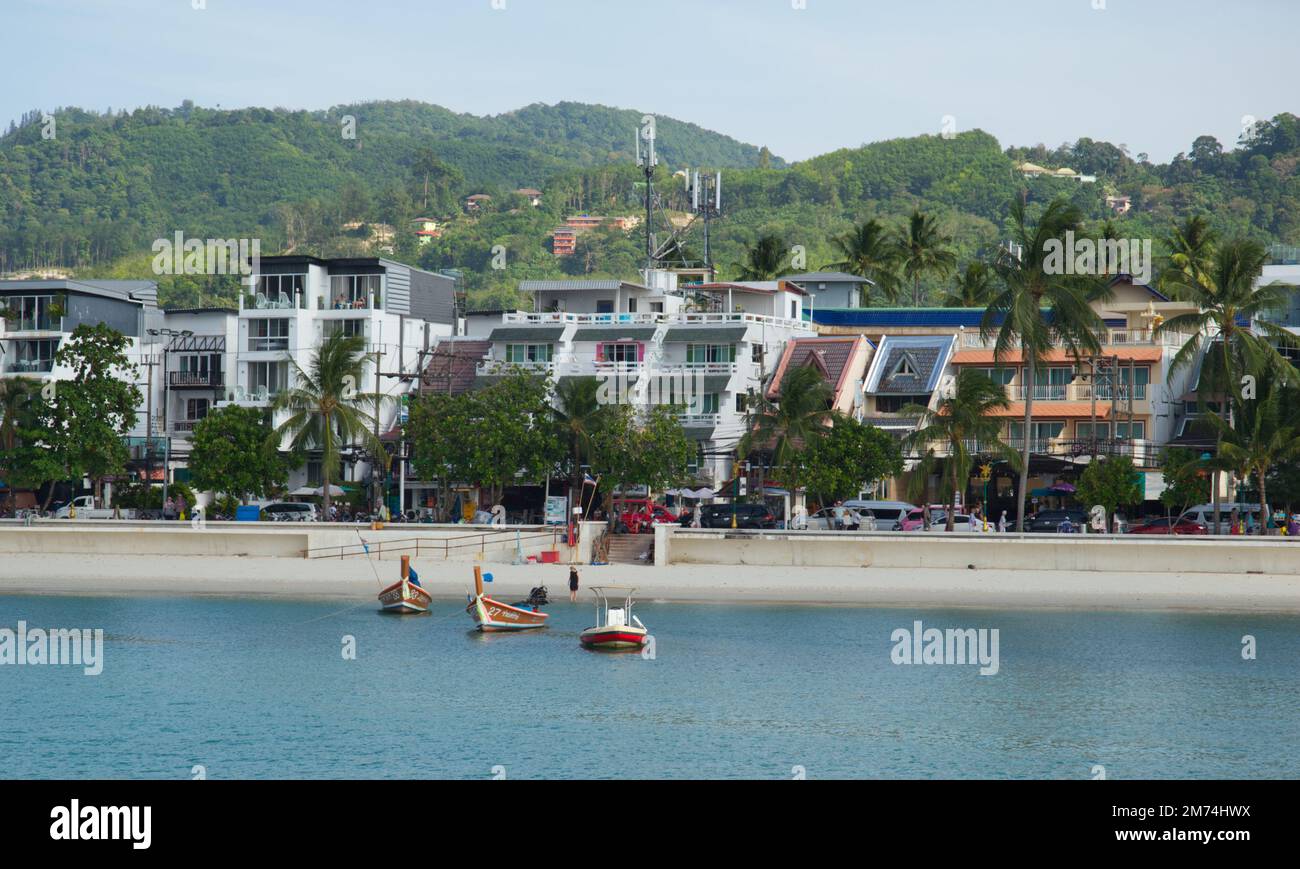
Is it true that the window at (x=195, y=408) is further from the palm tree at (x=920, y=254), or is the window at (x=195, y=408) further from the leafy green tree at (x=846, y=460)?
the palm tree at (x=920, y=254)

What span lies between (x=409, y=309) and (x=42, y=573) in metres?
32.2

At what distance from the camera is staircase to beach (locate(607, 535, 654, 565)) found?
6275 cm

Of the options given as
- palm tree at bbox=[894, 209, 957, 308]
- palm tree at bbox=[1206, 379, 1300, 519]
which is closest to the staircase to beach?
palm tree at bbox=[1206, 379, 1300, 519]

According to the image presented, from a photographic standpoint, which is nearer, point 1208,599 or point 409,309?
point 1208,599

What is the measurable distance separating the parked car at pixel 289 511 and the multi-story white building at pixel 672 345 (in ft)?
39.7

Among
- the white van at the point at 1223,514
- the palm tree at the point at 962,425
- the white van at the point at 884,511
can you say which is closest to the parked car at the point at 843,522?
the white van at the point at 884,511

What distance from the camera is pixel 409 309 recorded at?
89.1 meters

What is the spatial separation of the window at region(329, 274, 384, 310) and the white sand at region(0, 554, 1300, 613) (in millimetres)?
26672

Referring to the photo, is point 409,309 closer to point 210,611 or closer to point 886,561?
point 210,611

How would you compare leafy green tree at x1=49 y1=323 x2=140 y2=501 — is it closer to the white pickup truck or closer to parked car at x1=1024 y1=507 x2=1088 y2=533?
the white pickup truck

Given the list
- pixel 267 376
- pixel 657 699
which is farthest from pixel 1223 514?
pixel 267 376

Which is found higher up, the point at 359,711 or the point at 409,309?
the point at 409,309

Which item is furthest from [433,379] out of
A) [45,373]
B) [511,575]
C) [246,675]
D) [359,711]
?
[359,711]

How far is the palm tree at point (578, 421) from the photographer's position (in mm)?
70438
